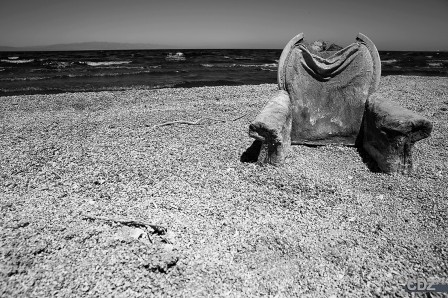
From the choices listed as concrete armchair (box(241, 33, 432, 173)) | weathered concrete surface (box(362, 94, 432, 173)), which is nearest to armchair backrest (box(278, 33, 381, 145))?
concrete armchair (box(241, 33, 432, 173))

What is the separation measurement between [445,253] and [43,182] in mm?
4491

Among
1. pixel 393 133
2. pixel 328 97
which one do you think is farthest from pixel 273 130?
pixel 328 97

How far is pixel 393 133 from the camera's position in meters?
3.21

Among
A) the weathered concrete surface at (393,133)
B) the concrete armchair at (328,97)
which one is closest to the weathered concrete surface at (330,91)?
the concrete armchair at (328,97)

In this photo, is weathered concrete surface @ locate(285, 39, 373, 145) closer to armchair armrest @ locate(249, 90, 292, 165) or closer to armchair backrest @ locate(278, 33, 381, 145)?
armchair backrest @ locate(278, 33, 381, 145)

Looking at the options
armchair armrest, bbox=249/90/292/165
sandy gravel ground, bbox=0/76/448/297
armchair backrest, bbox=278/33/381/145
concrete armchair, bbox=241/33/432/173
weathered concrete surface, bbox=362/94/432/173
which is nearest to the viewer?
A: sandy gravel ground, bbox=0/76/448/297

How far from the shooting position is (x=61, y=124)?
6.35 m

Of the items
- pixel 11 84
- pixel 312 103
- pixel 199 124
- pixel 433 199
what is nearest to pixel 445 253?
pixel 433 199

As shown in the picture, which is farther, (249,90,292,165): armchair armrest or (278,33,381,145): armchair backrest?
(278,33,381,145): armchair backrest

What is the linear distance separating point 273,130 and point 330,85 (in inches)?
65.2

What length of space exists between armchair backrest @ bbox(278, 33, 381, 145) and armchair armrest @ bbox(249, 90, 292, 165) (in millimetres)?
441

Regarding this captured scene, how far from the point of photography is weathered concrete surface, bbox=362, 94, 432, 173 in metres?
3.05

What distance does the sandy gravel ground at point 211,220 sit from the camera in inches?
81.3

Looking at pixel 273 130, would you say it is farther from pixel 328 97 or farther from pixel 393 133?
pixel 328 97
